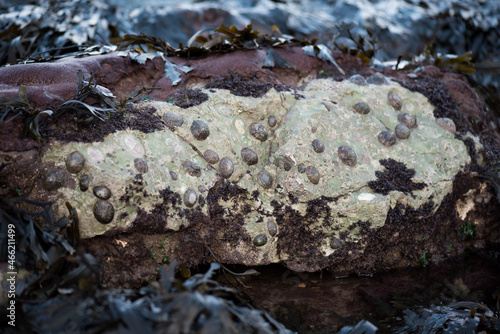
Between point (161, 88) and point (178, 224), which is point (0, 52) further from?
point (178, 224)

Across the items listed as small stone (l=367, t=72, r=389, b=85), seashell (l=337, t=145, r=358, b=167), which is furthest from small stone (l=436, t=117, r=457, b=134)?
seashell (l=337, t=145, r=358, b=167)

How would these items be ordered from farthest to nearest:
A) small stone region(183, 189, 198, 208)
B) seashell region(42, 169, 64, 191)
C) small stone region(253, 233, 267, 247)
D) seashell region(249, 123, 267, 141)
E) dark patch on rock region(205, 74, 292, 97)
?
1. dark patch on rock region(205, 74, 292, 97)
2. seashell region(249, 123, 267, 141)
3. small stone region(253, 233, 267, 247)
4. small stone region(183, 189, 198, 208)
5. seashell region(42, 169, 64, 191)

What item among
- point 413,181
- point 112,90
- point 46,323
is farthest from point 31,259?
point 413,181

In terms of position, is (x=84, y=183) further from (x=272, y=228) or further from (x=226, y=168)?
(x=272, y=228)

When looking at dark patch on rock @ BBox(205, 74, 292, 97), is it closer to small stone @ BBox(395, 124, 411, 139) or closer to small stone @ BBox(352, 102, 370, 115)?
small stone @ BBox(352, 102, 370, 115)

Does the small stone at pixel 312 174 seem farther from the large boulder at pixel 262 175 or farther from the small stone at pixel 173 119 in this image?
the small stone at pixel 173 119

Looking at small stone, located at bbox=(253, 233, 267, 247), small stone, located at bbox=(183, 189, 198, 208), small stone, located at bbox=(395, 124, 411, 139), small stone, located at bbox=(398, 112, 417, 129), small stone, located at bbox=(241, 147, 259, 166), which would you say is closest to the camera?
small stone, located at bbox=(183, 189, 198, 208)
